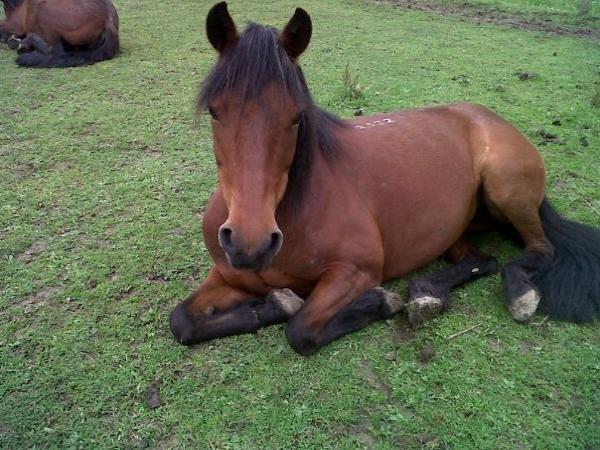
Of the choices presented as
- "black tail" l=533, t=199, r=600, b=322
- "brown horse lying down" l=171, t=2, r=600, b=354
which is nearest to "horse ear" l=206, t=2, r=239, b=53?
"brown horse lying down" l=171, t=2, r=600, b=354

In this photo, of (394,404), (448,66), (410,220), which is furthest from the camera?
(448,66)

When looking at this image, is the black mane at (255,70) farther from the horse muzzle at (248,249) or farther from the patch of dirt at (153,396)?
the patch of dirt at (153,396)

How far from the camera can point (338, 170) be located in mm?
2887

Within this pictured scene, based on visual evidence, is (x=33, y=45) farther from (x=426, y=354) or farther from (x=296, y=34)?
(x=426, y=354)

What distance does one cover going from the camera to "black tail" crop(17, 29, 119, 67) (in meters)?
6.83

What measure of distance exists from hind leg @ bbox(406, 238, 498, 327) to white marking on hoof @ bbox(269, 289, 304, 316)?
22.4 inches

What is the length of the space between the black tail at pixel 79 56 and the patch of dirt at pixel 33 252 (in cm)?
410

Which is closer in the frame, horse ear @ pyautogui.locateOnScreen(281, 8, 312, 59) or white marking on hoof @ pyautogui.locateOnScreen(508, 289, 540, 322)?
horse ear @ pyautogui.locateOnScreen(281, 8, 312, 59)

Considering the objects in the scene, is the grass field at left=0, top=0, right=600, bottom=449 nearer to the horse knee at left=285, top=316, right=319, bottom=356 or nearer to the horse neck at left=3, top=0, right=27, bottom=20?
the horse knee at left=285, top=316, right=319, bottom=356

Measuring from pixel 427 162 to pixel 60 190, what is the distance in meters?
2.66

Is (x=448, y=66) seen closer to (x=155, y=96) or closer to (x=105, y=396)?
(x=155, y=96)

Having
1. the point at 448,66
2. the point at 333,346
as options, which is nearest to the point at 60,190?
the point at 333,346

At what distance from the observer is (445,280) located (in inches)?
122

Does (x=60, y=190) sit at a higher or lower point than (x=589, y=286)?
lower
